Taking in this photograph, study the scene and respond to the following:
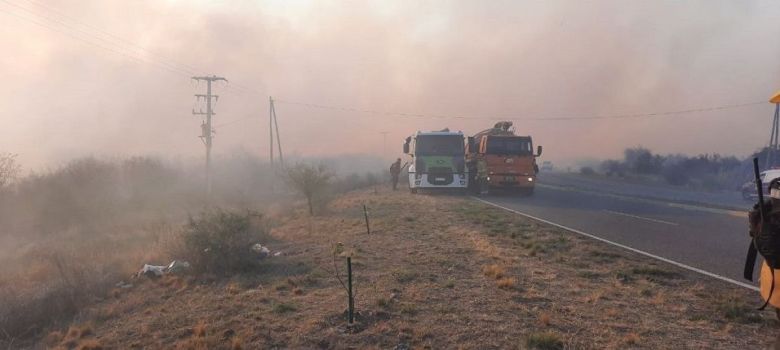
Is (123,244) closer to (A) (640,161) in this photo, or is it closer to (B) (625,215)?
(B) (625,215)

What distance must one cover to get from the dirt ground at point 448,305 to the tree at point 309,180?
41.4 ft

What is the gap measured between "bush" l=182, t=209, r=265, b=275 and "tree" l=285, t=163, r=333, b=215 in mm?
11950

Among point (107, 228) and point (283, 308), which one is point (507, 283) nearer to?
point (283, 308)

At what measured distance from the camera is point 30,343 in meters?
9.26

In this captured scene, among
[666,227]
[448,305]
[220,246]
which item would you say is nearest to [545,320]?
[448,305]

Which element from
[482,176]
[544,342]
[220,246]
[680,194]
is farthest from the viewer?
[680,194]

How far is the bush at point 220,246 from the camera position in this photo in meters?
12.4

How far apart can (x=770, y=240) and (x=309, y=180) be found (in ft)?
77.2

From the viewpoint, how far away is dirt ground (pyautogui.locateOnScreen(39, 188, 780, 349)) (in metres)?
6.41

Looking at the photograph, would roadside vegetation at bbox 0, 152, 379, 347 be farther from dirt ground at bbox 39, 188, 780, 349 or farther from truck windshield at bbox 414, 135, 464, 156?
truck windshield at bbox 414, 135, 464, 156

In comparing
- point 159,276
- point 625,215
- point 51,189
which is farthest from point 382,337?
point 51,189

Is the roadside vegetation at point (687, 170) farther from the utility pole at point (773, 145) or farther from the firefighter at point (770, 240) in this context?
the firefighter at point (770, 240)

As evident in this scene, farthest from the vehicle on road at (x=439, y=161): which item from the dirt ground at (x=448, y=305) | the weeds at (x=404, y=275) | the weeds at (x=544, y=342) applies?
the weeds at (x=544, y=342)

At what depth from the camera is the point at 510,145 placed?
30328mm
